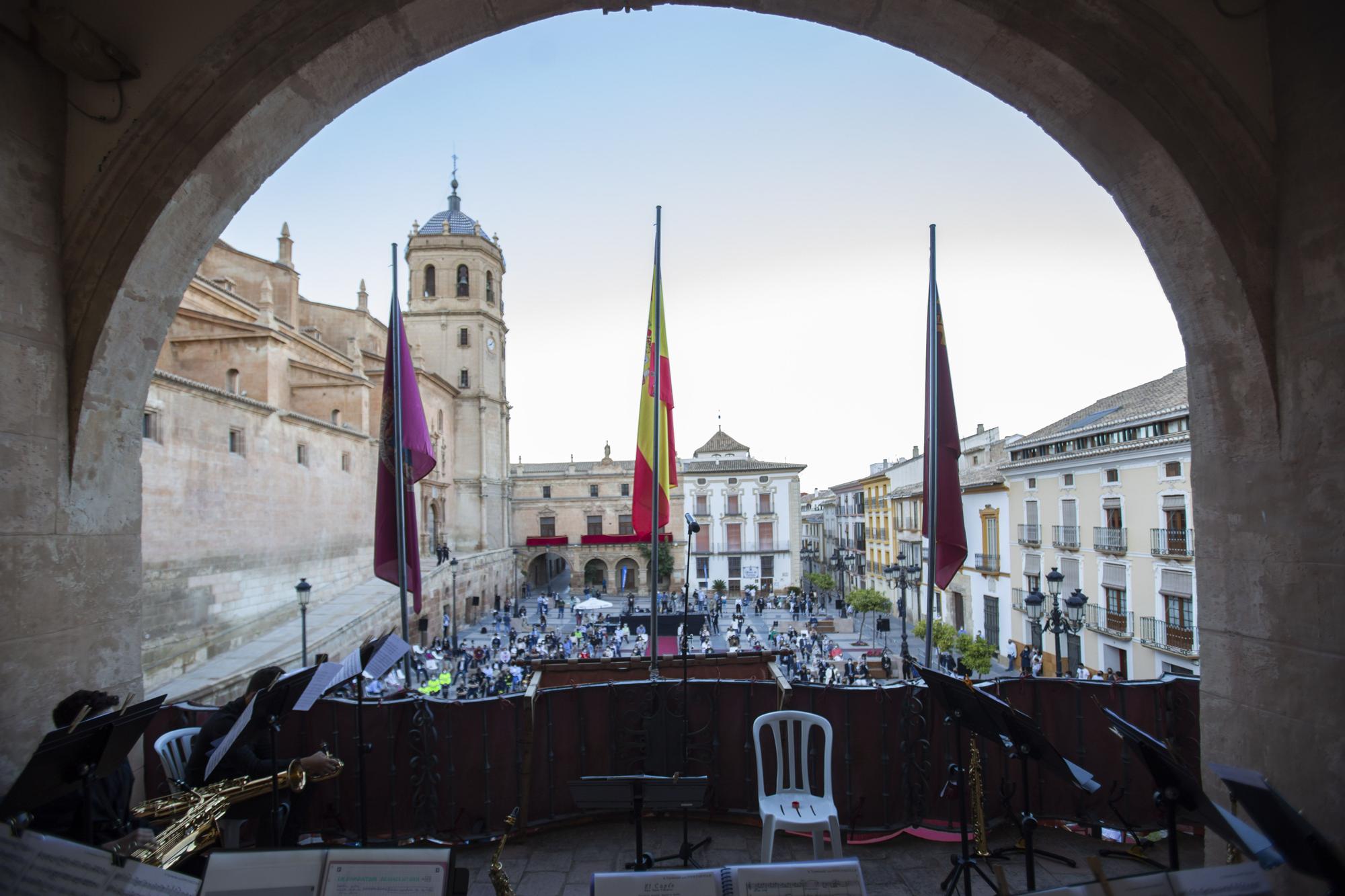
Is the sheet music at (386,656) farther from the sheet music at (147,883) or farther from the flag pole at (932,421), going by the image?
the flag pole at (932,421)

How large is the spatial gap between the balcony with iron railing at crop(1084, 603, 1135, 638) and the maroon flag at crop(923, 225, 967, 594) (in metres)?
12.2

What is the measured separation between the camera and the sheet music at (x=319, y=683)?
11.0 feet

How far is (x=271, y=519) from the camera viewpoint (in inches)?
707

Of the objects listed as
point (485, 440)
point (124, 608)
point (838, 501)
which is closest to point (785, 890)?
point (124, 608)

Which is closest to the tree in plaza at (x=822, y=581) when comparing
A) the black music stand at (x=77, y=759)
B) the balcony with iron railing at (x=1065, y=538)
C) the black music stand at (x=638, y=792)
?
the balcony with iron railing at (x=1065, y=538)

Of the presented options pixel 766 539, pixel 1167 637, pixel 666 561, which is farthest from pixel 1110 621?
pixel 666 561

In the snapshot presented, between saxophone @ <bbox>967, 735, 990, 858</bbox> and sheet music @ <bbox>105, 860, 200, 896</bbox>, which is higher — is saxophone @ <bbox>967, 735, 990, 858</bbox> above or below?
below

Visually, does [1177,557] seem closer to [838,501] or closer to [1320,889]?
[1320,889]

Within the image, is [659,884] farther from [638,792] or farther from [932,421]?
[932,421]

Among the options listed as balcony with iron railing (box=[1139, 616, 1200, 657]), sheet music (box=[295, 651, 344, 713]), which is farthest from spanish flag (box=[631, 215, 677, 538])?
balcony with iron railing (box=[1139, 616, 1200, 657])

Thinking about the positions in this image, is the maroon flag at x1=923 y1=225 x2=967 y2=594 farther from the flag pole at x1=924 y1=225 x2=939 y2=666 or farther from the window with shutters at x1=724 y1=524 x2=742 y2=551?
the window with shutters at x1=724 y1=524 x2=742 y2=551

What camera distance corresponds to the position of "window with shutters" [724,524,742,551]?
38.6m

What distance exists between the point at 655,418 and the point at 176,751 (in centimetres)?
400

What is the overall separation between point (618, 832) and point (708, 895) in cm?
215
